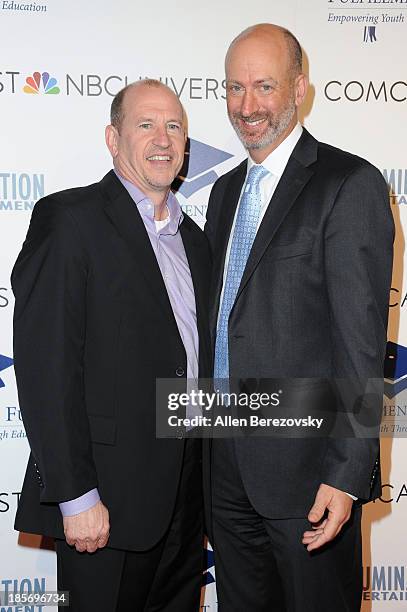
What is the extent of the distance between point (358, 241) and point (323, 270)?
0.14 metres

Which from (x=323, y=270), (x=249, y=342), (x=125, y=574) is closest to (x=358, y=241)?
(x=323, y=270)

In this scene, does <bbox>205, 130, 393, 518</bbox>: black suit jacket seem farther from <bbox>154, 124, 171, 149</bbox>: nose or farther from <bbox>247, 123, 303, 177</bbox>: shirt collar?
<bbox>154, 124, 171, 149</bbox>: nose

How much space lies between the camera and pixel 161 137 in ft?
7.47

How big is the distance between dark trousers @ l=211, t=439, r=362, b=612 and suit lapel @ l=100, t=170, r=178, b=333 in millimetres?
549

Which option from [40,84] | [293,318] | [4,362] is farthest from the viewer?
[4,362]

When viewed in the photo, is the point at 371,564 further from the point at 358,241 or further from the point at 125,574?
the point at 358,241

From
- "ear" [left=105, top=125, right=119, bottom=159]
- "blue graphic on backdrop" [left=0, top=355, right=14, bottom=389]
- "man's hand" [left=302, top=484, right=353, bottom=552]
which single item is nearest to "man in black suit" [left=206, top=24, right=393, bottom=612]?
"man's hand" [left=302, top=484, right=353, bottom=552]

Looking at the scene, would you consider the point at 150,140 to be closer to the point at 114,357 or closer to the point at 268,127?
the point at 268,127

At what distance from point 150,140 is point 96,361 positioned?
73 centimetres

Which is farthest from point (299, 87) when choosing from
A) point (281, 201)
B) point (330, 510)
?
point (330, 510)

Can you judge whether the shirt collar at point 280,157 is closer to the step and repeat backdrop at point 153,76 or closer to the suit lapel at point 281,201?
the suit lapel at point 281,201

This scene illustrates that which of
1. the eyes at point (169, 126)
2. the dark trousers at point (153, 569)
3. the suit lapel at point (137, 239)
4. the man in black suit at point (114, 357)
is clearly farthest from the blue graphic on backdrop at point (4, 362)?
the eyes at point (169, 126)

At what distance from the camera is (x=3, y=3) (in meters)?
2.83

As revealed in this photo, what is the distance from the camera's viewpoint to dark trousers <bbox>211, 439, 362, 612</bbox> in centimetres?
223
